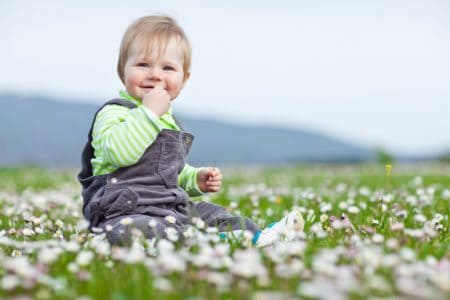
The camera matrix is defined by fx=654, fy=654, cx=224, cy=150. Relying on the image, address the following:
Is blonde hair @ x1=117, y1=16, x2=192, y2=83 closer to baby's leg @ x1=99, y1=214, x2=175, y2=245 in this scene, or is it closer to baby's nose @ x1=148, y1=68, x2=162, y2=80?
baby's nose @ x1=148, y1=68, x2=162, y2=80

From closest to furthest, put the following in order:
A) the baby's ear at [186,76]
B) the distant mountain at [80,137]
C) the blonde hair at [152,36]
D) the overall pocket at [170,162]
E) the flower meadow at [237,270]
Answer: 1. the flower meadow at [237,270]
2. the overall pocket at [170,162]
3. the blonde hair at [152,36]
4. the baby's ear at [186,76]
5. the distant mountain at [80,137]

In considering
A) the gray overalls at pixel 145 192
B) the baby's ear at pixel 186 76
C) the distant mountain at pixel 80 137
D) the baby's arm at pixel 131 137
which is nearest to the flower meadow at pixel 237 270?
the gray overalls at pixel 145 192

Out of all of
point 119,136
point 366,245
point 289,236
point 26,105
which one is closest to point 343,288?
point 366,245

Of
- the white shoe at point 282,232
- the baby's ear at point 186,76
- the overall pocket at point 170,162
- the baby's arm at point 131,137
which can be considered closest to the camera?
the white shoe at point 282,232

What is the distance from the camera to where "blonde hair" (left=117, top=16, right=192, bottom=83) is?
5020 millimetres

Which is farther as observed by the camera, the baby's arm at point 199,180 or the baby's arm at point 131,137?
the baby's arm at point 199,180

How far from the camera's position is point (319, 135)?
119 m

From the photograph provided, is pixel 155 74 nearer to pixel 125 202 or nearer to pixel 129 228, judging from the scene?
pixel 125 202

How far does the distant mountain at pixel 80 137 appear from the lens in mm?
71125

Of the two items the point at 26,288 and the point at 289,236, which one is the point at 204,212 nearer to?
the point at 289,236

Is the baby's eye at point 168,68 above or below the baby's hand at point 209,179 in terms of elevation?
above

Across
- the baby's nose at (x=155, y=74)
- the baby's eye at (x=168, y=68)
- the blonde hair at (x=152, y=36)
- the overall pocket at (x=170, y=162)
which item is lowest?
the overall pocket at (x=170, y=162)

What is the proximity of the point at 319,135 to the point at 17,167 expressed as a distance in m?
105

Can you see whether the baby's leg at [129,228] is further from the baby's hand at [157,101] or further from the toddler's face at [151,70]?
the toddler's face at [151,70]
